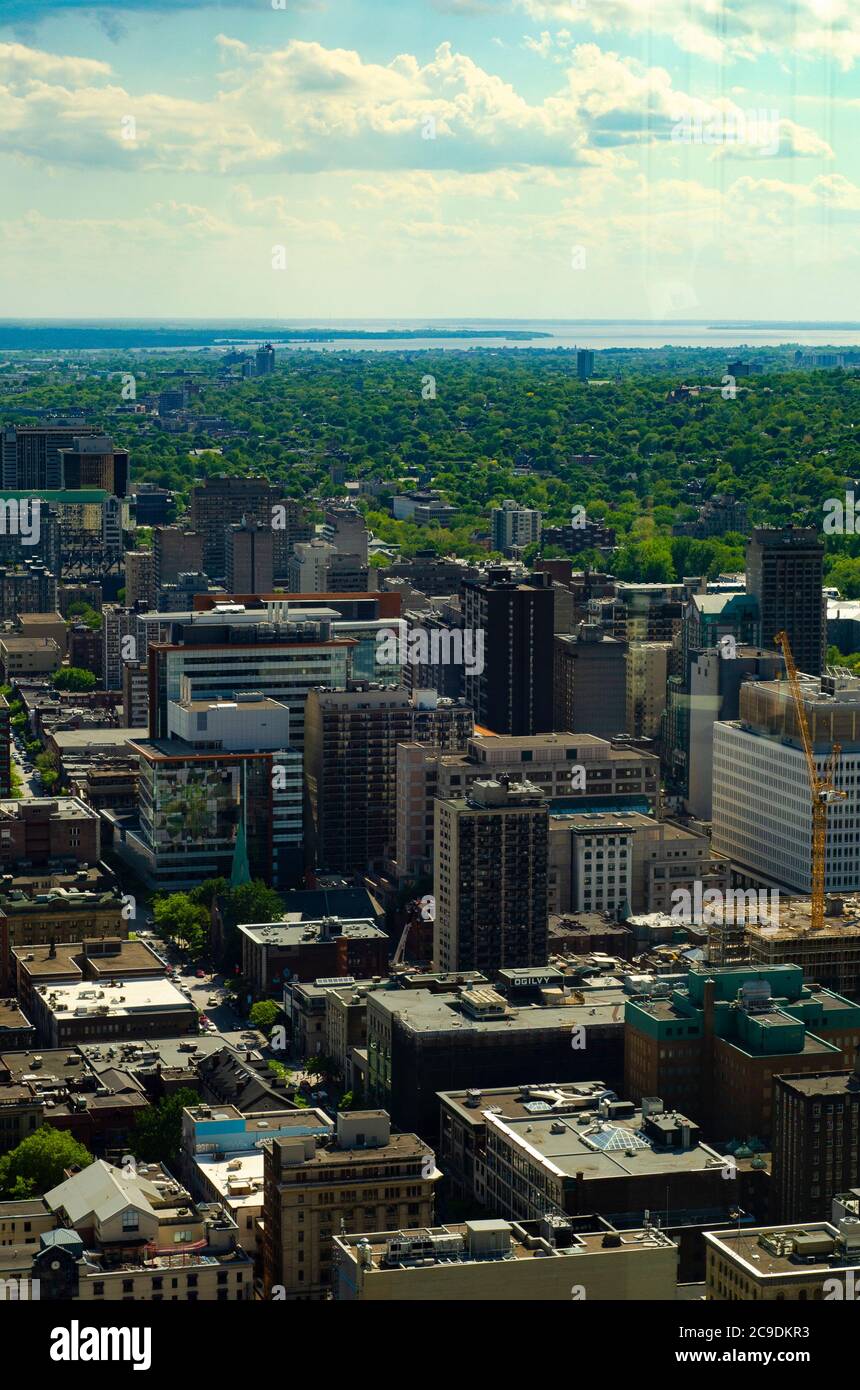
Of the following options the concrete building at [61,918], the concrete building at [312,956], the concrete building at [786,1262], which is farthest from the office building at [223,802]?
the concrete building at [786,1262]

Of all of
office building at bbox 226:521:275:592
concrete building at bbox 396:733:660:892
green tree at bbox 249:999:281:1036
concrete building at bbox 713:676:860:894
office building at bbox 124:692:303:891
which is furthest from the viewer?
office building at bbox 226:521:275:592

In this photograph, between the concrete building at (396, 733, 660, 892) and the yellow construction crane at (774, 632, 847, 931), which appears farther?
the concrete building at (396, 733, 660, 892)

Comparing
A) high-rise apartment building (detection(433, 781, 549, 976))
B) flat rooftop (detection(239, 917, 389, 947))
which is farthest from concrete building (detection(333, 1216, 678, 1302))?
flat rooftop (detection(239, 917, 389, 947))

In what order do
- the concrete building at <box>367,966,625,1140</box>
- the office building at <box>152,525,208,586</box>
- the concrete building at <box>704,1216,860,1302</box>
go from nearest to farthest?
the concrete building at <box>704,1216,860,1302</box>, the concrete building at <box>367,966,625,1140</box>, the office building at <box>152,525,208,586</box>

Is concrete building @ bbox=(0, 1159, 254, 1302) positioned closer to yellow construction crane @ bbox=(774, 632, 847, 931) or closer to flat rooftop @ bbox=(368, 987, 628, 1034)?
flat rooftop @ bbox=(368, 987, 628, 1034)

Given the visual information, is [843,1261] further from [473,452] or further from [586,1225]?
[473,452]

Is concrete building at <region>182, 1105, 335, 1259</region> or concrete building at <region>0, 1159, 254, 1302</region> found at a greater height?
concrete building at <region>0, 1159, 254, 1302</region>
